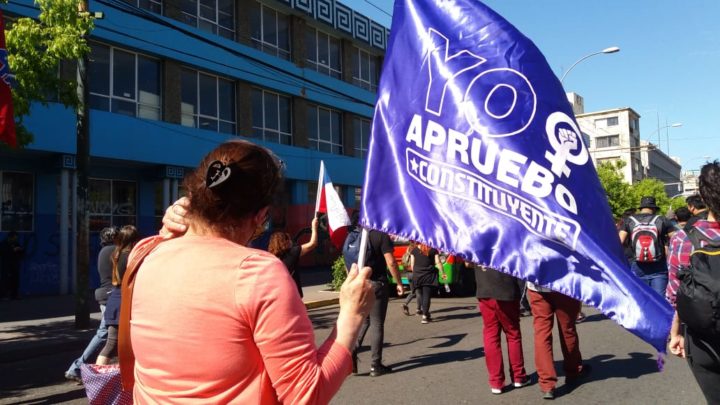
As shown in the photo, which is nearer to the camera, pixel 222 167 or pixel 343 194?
pixel 222 167

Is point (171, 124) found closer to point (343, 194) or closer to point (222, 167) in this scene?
point (343, 194)

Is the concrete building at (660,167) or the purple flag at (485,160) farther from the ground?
the concrete building at (660,167)

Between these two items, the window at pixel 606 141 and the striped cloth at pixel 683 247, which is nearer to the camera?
the striped cloth at pixel 683 247

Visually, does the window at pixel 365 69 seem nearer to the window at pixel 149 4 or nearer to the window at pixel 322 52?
the window at pixel 322 52

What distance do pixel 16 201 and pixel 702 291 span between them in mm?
16561

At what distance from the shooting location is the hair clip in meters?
1.68

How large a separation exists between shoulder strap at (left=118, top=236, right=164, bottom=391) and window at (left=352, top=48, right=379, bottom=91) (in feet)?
89.3

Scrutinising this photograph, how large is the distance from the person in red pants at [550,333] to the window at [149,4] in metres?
16.4

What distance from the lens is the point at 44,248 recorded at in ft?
51.7

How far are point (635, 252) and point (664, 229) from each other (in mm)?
546

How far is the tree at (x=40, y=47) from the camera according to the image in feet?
27.0

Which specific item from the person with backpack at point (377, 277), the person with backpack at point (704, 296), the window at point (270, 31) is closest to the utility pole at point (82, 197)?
the person with backpack at point (377, 277)

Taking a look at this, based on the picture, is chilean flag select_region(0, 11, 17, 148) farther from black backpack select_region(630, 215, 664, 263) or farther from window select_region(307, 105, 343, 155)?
window select_region(307, 105, 343, 155)

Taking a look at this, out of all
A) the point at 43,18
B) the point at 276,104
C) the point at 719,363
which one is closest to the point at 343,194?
the point at 276,104
